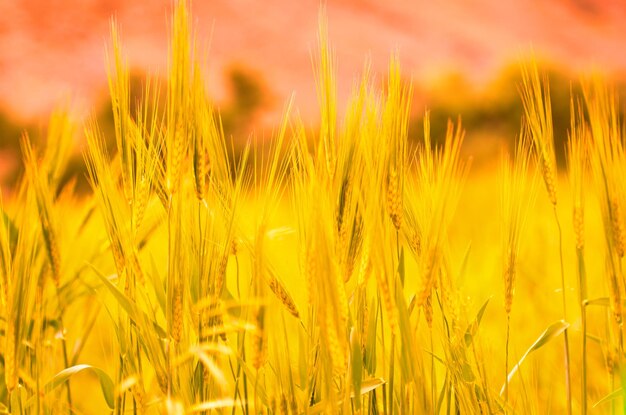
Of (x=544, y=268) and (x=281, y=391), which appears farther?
(x=544, y=268)

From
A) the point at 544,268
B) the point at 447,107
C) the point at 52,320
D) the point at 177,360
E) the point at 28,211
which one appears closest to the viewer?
the point at 177,360

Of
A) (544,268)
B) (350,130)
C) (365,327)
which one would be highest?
(350,130)

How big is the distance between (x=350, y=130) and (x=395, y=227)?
0.25 ft

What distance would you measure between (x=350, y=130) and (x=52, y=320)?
0.38 metres

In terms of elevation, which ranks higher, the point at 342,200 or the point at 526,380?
Answer: the point at 342,200

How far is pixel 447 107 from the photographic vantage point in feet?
7.52

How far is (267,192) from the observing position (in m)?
0.51

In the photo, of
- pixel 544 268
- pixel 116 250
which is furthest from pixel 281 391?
pixel 544 268

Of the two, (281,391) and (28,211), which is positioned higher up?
(28,211)

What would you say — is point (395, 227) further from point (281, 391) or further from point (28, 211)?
point (28, 211)

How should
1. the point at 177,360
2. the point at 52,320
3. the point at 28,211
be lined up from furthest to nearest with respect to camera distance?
1. the point at 52,320
2. the point at 28,211
3. the point at 177,360

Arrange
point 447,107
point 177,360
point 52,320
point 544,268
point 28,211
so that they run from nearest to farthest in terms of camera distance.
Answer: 1. point 177,360
2. point 28,211
3. point 52,320
4. point 544,268
5. point 447,107

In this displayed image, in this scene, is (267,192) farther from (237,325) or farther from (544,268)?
(544,268)

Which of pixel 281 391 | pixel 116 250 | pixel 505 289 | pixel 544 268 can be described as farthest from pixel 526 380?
pixel 544 268
